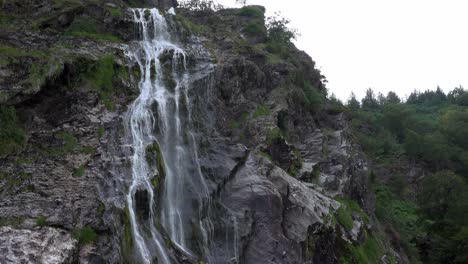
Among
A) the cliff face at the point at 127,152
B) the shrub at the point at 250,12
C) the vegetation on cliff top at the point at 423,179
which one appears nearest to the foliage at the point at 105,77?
the cliff face at the point at 127,152

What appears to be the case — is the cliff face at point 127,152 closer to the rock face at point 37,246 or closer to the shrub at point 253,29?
the rock face at point 37,246

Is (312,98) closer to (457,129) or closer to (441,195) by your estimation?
(441,195)

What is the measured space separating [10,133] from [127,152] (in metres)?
4.92

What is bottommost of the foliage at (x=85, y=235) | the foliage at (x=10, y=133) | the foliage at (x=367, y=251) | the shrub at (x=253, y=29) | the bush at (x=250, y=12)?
the foliage at (x=367, y=251)

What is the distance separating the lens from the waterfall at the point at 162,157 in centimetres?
1841

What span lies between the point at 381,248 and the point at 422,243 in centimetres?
1030

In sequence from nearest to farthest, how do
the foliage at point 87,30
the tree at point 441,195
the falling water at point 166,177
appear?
the falling water at point 166,177, the foliage at point 87,30, the tree at point 441,195

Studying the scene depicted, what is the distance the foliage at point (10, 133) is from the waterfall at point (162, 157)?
15.6ft

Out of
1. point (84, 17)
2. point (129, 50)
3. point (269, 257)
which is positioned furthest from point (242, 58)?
point (269, 257)

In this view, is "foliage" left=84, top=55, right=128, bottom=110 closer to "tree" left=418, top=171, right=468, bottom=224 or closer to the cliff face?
the cliff face

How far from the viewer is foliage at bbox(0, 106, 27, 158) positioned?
58.7 feet

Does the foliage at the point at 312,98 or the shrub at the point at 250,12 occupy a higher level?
the shrub at the point at 250,12

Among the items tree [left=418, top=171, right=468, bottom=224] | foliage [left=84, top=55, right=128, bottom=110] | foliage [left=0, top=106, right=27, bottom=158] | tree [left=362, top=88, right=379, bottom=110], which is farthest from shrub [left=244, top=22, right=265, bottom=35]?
tree [left=362, top=88, right=379, bottom=110]

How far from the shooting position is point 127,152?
20375 mm
